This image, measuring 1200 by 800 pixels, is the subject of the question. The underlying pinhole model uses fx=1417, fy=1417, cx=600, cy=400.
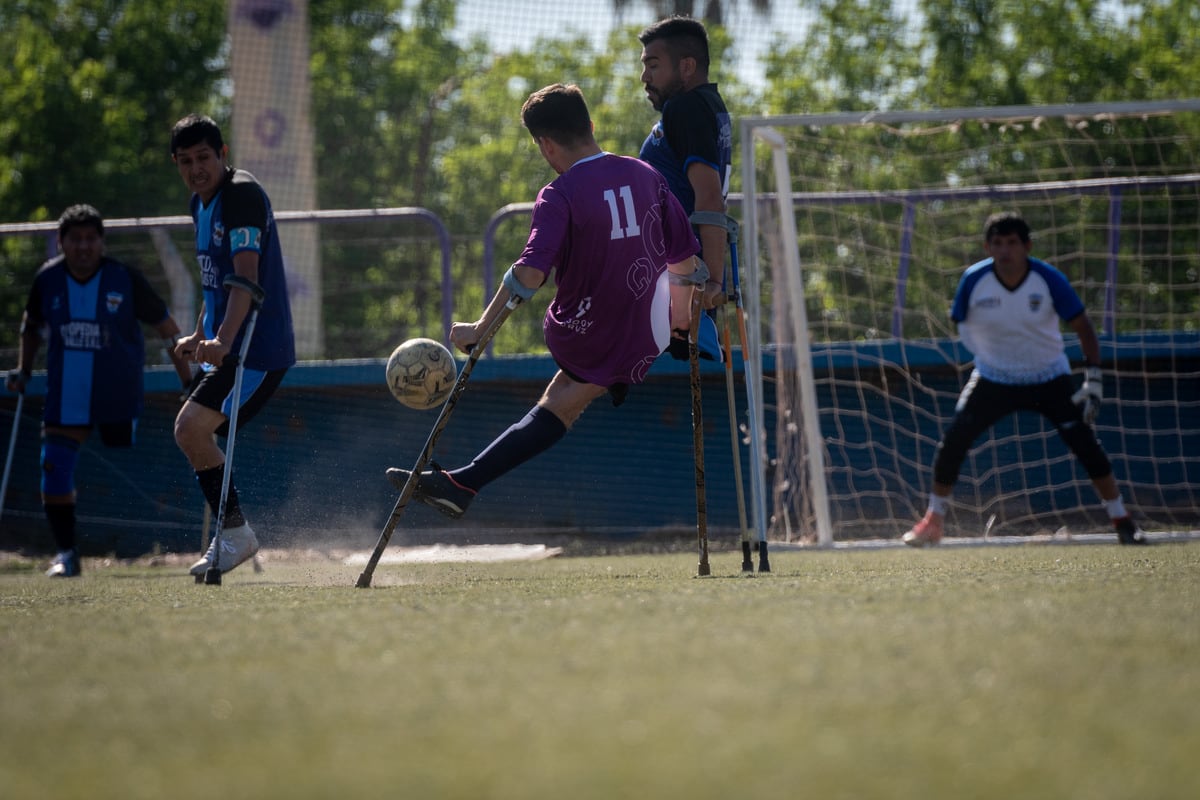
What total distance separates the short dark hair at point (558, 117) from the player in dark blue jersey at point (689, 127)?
460mm

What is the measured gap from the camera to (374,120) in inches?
1302

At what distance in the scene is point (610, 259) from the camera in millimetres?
5285

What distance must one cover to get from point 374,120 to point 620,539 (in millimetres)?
25186

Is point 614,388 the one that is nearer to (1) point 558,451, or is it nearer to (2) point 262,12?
(1) point 558,451

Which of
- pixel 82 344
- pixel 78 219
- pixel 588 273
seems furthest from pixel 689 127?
pixel 82 344

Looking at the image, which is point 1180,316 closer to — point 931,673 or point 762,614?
point 762,614

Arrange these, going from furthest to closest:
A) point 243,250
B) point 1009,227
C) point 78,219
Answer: point 78,219
point 1009,227
point 243,250

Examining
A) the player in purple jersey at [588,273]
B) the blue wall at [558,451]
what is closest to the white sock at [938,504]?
the blue wall at [558,451]

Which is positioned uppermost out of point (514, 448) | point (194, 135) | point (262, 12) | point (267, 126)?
point (262, 12)

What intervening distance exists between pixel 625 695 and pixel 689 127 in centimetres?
350

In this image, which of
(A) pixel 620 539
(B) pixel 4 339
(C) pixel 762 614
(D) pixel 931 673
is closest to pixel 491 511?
(A) pixel 620 539

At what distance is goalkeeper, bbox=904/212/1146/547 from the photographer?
7371 mm

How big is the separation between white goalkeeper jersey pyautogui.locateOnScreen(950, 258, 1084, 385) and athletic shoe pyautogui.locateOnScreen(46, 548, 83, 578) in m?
4.82

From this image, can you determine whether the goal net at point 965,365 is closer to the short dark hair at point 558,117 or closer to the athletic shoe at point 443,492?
the short dark hair at point 558,117
